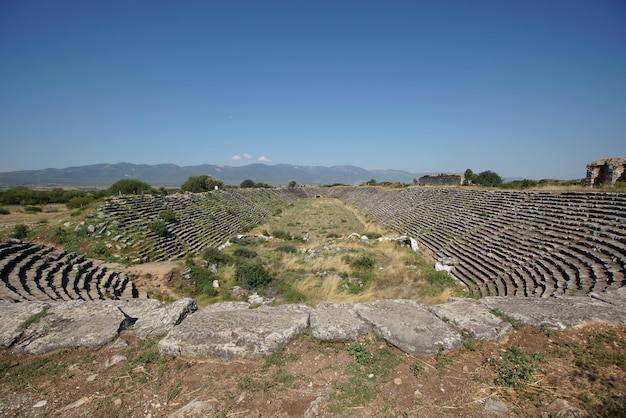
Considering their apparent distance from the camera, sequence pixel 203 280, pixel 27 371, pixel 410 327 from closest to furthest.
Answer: pixel 27 371, pixel 410 327, pixel 203 280

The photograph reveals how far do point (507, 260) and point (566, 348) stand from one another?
8614mm

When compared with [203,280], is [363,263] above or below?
above

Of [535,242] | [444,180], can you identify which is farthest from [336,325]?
[444,180]

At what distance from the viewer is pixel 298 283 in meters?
10.3

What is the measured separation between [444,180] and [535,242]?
30.6 m

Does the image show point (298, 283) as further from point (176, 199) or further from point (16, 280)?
point (176, 199)

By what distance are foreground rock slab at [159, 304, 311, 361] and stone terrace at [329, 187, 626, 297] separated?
6.85 metres

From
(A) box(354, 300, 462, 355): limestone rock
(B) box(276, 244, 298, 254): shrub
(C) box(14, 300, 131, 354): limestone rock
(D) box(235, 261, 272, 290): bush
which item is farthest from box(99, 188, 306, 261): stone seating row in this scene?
(A) box(354, 300, 462, 355): limestone rock

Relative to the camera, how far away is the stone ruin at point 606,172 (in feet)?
46.5

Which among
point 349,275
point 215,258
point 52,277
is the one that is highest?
point 52,277

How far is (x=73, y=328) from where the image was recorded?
3.98 m

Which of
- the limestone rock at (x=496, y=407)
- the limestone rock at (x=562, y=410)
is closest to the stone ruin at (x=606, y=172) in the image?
the limestone rock at (x=562, y=410)

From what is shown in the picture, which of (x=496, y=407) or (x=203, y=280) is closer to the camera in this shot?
(x=496, y=407)

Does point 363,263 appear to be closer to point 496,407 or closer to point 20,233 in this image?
point 496,407
